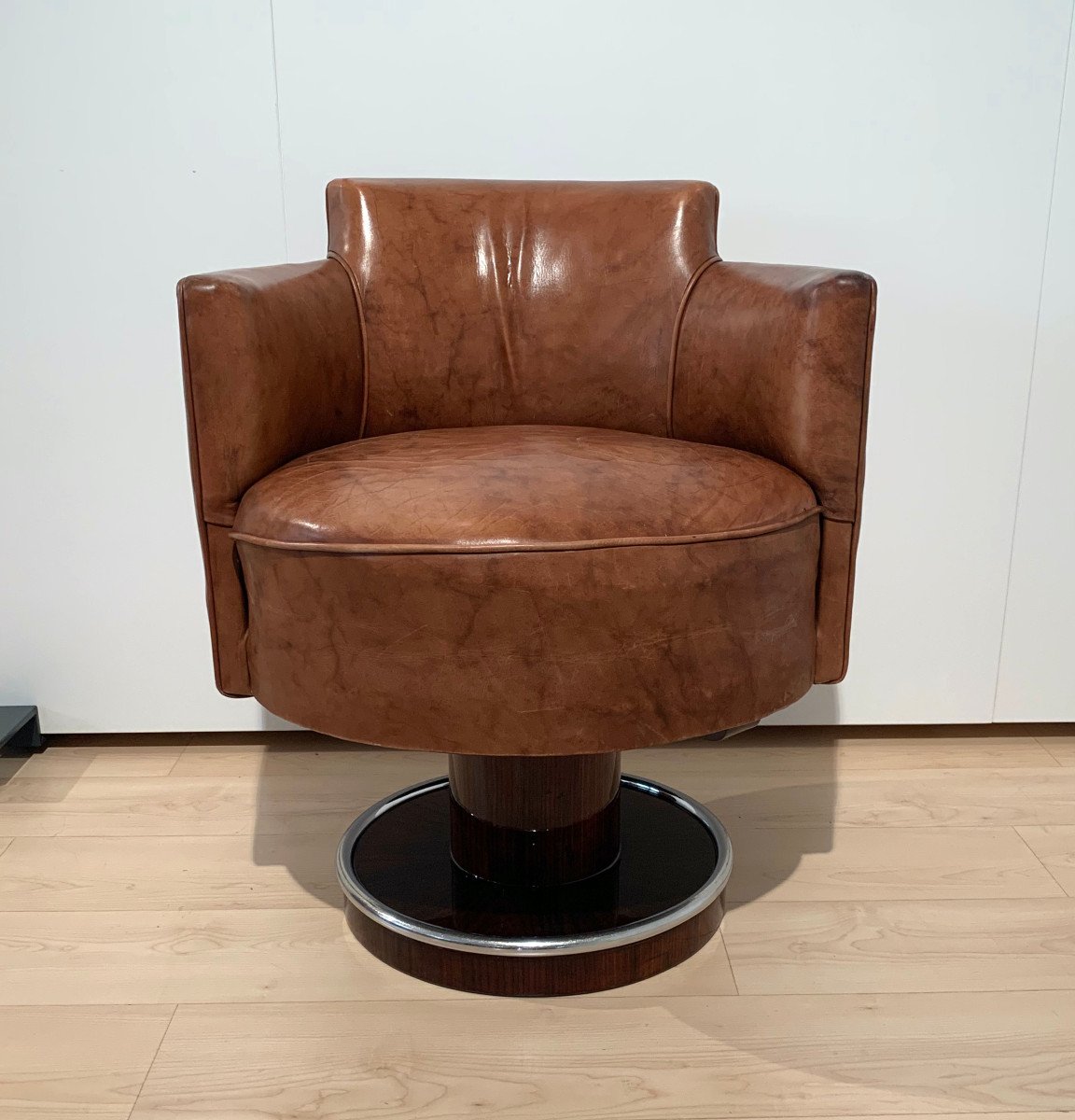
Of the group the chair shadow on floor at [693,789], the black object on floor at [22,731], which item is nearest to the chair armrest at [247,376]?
the chair shadow on floor at [693,789]

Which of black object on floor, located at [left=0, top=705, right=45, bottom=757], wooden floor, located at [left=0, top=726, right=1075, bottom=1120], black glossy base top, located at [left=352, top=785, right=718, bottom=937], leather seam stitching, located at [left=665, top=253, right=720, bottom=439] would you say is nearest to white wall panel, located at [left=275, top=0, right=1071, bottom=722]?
leather seam stitching, located at [left=665, top=253, right=720, bottom=439]

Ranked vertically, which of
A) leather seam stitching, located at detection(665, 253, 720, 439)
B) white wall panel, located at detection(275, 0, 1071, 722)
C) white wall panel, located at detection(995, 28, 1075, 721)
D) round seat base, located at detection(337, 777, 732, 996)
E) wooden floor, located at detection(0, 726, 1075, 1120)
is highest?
white wall panel, located at detection(275, 0, 1071, 722)

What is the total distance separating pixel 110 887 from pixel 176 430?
26.5 inches

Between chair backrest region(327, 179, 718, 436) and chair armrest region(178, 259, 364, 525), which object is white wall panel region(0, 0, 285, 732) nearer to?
chair backrest region(327, 179, 718, 436)

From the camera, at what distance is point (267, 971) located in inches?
49.7

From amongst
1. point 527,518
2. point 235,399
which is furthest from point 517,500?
point 235,399

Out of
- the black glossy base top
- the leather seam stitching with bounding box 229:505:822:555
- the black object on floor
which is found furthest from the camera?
the black object on floor

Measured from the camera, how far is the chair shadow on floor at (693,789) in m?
1.50

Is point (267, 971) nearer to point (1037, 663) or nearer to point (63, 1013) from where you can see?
point (63, 1013)

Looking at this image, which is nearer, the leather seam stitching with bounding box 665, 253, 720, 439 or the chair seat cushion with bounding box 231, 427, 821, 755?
the chair seat cushion with bounding box 231, 427, 821, 755

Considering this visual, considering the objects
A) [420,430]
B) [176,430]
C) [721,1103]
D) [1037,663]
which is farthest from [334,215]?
[1037,663]

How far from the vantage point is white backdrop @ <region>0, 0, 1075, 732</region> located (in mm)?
1632

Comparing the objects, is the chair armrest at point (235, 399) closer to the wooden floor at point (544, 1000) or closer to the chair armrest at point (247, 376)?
the chair armrest at point (247, 376)

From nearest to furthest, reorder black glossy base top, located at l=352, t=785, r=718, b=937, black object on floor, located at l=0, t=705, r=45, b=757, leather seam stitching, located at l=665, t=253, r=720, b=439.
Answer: black glossy base top, located at l=352, t=785, r=718, b=937 → leather seam stitching, located at l=665, t=253, r=720, b=439 → black object on floor, located at l=0, t=705, r=45, b=757
